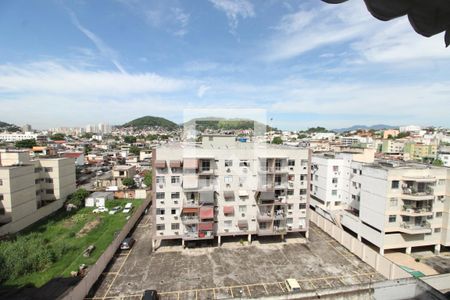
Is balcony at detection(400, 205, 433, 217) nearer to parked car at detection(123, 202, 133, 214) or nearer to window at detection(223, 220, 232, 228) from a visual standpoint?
window at detection(223, 220, 232, 228)

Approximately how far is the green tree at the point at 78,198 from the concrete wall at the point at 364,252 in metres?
29.5

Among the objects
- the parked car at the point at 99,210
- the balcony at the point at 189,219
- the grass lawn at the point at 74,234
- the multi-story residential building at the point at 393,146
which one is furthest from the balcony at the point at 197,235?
the multi-story residential building at the point at 393,146

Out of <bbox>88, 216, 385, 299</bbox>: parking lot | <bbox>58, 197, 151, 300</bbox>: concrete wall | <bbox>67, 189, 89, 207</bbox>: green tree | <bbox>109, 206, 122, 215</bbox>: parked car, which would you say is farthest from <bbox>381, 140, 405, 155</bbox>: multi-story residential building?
<bbox>67, 189, 89, 207</bbox>: green tree

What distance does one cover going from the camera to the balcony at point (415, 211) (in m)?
19.7

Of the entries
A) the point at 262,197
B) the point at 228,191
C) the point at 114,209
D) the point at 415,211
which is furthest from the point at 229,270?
the point at 114,209

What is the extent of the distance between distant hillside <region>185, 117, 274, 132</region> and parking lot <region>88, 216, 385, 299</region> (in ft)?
37.4

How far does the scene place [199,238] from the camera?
790 inches

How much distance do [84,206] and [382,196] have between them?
34.5 meters

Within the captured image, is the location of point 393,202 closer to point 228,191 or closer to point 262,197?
point 262,197

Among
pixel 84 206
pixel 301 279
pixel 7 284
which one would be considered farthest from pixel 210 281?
pixel 84 206

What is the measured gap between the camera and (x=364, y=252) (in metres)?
19.0

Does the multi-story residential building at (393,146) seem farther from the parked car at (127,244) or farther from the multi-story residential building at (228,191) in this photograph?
the parked car at (127,244)

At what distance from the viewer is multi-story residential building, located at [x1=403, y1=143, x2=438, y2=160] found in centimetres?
6506

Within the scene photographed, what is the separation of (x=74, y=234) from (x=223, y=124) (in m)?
18.4
